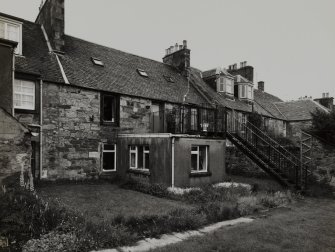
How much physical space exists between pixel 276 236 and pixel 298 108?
28717mm

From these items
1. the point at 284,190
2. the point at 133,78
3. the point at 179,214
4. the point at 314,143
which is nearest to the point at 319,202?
the point at 284,190

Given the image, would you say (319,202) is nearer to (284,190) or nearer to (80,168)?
(284,190)

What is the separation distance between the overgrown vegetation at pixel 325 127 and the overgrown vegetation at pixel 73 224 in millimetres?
11361

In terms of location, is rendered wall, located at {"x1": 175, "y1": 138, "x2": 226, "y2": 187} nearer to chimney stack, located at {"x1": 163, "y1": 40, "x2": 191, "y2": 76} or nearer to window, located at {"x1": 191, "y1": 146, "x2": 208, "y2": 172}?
window, located at {"x1": 191, "y1": 146, "x2": 208, "y2": 172}

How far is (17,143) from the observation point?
30.7 feet

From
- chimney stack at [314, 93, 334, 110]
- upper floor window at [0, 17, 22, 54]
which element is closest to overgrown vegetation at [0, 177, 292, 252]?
upper floor window at [0, 17, 22, 54]

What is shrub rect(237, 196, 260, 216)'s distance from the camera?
1040cm

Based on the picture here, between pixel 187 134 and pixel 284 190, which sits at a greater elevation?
pixel 187 134

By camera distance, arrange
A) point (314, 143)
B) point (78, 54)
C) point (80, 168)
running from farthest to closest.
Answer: point (78, 54) → point (314, 143) → point (80, 168)

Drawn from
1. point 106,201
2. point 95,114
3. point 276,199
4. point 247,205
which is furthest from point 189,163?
point 95,114

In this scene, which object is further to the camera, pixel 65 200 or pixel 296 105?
pixel 296 105

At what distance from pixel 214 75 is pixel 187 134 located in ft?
45.6

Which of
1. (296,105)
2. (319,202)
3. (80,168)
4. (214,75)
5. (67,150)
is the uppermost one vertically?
(214,75)

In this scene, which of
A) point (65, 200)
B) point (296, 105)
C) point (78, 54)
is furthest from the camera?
point (296, 105)
